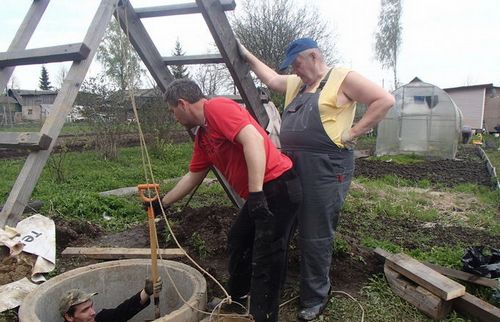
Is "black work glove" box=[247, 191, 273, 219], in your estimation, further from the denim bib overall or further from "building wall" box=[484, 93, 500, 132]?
"building wall" box=[484, 93, 500, 132]

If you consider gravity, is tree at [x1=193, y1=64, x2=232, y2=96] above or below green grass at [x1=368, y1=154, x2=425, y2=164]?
above

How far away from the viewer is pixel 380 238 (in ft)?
17.3

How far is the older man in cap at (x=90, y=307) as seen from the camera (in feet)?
9.52

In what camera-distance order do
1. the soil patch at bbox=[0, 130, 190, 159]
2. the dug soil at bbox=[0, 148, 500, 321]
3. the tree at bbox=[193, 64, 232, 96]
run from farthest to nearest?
the tree at bbox=[193, 64, 232, 96], the soil patch at bbox=[0, 130, 190, 159], the dug soil at bbox=[0, 148, 500, 321]

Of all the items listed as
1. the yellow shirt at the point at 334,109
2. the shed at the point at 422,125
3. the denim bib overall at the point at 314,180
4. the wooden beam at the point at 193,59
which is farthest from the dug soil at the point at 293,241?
the shed at the point at 422,125

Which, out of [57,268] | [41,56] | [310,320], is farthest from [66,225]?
[310,320]

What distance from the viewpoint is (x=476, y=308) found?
9.84ft

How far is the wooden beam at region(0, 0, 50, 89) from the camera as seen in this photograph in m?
3.01

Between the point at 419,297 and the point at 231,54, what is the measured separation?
8.17 feet

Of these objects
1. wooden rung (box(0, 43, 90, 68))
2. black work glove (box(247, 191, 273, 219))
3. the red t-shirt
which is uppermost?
wooden rung (box(0, 43, 90, 68))

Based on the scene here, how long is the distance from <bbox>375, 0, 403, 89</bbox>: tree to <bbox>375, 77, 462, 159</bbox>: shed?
21693 mm

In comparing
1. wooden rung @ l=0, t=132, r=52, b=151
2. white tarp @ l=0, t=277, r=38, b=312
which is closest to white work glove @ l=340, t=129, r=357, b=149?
wooden rung @ l=0, t=132, r=52, b=151

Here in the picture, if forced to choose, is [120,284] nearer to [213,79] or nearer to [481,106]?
[213,79]

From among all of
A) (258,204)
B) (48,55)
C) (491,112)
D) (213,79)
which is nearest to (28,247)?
(48,55)
